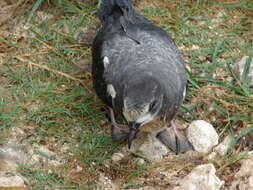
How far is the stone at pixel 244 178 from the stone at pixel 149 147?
82cm

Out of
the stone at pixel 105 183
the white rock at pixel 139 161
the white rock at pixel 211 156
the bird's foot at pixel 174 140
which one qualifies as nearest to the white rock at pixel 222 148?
the white rock at pixel 211 156

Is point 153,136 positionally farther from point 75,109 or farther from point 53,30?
point 53,30

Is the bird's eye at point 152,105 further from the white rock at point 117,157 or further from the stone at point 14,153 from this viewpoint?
the stone at point 14,153

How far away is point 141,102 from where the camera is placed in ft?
11.8

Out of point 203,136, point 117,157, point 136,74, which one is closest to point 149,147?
point 117,157

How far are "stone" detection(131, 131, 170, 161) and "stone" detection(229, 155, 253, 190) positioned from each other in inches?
→ 32.2

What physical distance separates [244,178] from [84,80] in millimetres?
2085

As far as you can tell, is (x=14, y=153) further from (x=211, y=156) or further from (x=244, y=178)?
(x=244, y=178)

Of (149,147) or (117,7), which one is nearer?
(149,147)

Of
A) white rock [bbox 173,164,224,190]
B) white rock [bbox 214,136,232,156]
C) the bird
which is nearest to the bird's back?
the bird

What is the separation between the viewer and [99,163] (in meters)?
4.17

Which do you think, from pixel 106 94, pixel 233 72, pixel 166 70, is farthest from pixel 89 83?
pixel 233 72

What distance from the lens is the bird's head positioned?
3.62 metres

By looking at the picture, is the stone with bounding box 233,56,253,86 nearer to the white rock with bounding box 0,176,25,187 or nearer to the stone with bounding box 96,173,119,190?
the stone with bounding box 96,173,119,190
